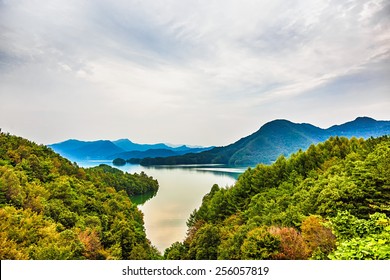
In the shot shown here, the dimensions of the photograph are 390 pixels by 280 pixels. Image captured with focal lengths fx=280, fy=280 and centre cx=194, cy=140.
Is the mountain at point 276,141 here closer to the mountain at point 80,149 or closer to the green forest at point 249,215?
the green forest at point 249,215

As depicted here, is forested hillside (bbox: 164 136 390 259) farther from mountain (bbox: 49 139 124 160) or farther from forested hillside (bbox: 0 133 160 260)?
mountain (bbox: 49 139 124 160)

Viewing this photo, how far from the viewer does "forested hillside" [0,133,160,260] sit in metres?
4.63

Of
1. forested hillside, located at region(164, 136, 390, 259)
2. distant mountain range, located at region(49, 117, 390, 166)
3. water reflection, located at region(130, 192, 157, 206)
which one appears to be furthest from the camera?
water reflection, located at region(130, 192, 157, 206)

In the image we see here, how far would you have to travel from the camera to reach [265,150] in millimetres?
29172

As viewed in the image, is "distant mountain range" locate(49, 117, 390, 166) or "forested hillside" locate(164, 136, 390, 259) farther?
"distant mountain range" locate(49, 117, 390, 166)

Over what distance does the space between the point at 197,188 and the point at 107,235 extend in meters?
14.8

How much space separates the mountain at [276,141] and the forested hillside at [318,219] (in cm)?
112

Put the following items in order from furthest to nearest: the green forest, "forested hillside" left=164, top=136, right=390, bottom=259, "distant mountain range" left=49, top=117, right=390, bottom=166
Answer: "distant mountain range" left=49, top=117, right=390, bottom=166 → the green forest → "forested hillside" left=164, top=136, right=390, bottom=259

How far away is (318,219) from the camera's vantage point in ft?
16.3

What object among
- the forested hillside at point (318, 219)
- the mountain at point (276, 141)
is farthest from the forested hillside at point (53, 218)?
the mountain at point (276, 141)

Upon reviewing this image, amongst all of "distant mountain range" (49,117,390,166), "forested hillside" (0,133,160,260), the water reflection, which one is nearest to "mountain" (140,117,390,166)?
"distant mountain range" (49,117,390,166)

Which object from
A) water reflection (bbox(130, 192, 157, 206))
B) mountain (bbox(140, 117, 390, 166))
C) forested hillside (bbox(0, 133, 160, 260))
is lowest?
water reflection (bbox(130, 192, 157, 206))

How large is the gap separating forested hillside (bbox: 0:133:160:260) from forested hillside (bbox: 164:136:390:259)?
2026 millimetres

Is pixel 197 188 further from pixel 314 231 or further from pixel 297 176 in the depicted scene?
pixel 314 231
